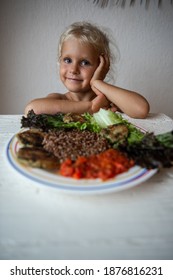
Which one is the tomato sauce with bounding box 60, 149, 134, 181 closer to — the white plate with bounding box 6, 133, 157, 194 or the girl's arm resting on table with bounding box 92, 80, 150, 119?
the white plate with bounding box 6, 133, 157, 194

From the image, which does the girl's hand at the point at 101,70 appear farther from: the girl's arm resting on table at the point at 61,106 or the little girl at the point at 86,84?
the girl's arm resting on table at the point at 61,106

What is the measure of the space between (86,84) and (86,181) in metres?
1.05

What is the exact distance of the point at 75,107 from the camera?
4.64ft

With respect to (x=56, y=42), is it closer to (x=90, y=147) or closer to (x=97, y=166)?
(x=90, y=147)

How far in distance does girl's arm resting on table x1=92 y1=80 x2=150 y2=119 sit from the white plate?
69 centimetres

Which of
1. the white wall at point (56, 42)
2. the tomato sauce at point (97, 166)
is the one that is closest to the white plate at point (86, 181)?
the tomato sauce at point (97, 166)

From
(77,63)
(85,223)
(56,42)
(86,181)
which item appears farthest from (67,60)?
(85,223)

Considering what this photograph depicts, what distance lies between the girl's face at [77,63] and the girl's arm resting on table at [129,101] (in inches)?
6.9

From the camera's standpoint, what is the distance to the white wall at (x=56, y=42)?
2.26 m

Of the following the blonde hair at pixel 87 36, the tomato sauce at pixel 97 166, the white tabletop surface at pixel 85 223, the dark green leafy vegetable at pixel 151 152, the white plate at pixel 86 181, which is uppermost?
the blonde hair at pixel 87 36

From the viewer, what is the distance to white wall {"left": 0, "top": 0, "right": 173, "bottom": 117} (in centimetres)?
226

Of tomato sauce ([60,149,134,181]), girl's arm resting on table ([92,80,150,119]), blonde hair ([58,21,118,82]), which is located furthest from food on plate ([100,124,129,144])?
blonde hair ([58,21,118,82])

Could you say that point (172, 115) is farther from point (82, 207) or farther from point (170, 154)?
point (82, 207)
